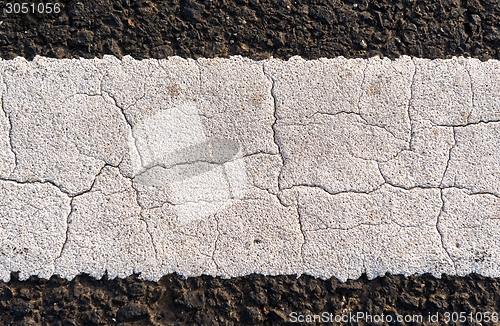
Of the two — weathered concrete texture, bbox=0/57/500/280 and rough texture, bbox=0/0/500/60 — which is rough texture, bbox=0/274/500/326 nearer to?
weathered concrete texture, bbox=0/57/500/280

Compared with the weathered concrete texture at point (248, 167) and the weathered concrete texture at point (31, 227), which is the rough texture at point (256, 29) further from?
the weathered concrete texture at point (31, 227)

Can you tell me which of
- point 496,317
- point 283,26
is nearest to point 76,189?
point 283,26

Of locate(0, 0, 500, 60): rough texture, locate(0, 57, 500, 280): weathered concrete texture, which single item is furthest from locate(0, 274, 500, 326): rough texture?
locate(0, 0, 500, 60): rough texture

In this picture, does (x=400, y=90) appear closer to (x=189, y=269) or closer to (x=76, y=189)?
(x=189, y=269)

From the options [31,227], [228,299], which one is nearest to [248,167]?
[228,299]

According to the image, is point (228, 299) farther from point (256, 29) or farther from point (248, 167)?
point (256, 29)

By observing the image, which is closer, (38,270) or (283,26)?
(38,270)
